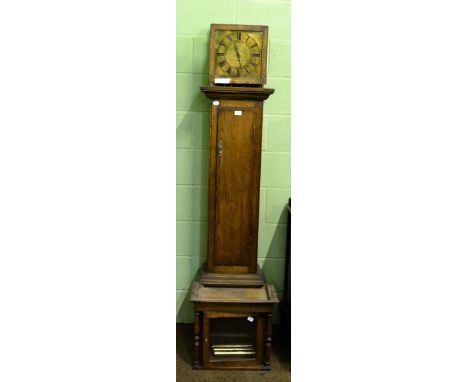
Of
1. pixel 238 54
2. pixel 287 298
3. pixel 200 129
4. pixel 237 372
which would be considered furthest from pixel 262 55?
pixel 237 372

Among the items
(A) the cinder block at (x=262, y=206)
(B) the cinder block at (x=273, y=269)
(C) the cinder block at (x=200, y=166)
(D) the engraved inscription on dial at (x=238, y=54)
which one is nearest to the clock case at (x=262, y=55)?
(D) the engraved inscription on dial at (x=238, y=54)

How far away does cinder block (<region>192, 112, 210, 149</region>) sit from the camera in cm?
221

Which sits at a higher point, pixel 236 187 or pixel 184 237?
pixel 236 187

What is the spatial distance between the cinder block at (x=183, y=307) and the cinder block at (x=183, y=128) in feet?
2.60

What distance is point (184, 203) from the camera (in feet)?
7.43

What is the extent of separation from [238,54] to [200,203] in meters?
0.78

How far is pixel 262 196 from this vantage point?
88.9 inches

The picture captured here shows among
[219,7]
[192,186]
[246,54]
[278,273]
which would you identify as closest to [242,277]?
[278,273]

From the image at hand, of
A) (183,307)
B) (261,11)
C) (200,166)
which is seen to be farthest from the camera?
(183,307)

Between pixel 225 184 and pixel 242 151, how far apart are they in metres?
0.17

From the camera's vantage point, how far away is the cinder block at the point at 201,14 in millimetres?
2123

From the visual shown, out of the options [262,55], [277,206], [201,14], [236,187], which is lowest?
[277,206]

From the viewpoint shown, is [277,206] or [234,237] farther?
[277,206]

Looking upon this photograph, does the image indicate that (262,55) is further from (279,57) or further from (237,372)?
(237,372)
